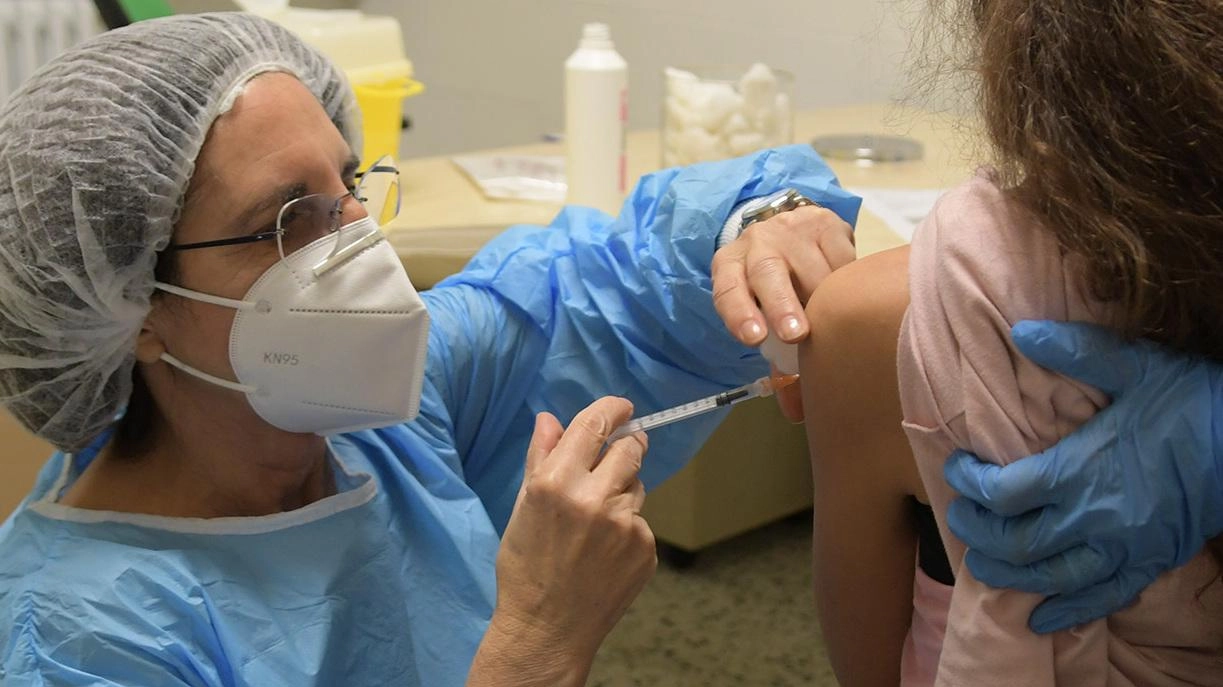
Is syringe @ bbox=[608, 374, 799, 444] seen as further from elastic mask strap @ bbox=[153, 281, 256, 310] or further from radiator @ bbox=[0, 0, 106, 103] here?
radiator @ bbox=[0, 0, 106, 103]

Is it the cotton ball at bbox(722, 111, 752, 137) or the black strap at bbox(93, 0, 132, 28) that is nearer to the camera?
the black strap at bbox(93, 0, 132, 28)

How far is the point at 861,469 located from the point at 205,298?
22.4 inches

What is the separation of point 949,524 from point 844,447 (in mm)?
148

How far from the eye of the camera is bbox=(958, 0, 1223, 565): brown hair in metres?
0.62

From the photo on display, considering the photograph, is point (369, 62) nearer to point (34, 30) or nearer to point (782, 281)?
point (782, 281)

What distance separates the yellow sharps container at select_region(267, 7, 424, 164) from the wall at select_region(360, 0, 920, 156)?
865 millimetres

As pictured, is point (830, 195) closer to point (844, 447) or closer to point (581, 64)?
point (844, 447)

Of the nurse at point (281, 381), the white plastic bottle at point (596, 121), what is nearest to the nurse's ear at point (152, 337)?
the nurse at point (281, 381)

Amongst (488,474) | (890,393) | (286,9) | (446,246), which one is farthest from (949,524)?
(286,9)

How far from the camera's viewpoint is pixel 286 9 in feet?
6.70

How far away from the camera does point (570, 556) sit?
3.06 feet

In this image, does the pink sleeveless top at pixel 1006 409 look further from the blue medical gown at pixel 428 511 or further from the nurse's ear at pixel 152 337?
the nurse's ear at pixel 152 337

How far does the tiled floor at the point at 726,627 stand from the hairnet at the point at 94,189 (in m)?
1.33

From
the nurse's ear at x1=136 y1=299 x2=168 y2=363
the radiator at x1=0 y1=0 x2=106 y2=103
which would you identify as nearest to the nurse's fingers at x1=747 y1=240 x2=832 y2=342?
the nurse's ear at x1=136 y1=299 x2=168 y2=363
